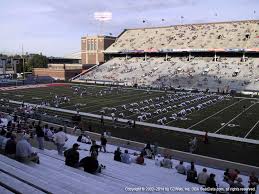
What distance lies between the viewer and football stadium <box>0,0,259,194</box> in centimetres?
952

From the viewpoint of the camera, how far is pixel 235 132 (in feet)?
83.6

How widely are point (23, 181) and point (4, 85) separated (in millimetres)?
56434


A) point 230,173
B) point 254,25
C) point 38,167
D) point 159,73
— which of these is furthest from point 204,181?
point 254,25

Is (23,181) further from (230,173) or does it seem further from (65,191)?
(230,173)

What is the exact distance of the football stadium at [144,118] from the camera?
9.52 meters

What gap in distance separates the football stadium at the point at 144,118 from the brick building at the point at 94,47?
25 centimetres

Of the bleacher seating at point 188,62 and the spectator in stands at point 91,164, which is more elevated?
the bleacher seating at point 188,62

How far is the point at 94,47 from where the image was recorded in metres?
88.2

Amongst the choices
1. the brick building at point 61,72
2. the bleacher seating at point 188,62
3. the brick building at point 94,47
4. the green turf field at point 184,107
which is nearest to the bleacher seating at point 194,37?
the bleacher seating at point 188,62

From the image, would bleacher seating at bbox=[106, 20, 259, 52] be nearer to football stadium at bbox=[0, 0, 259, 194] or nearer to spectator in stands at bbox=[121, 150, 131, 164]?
football stadium at bbox=[0, 0, 259, 194]

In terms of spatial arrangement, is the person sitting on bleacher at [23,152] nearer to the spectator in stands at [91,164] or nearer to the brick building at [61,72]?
the spectator in stands at [91,164]

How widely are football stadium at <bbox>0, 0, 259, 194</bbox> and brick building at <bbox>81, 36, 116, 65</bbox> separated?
0.83 ft

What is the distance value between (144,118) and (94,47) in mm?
60543

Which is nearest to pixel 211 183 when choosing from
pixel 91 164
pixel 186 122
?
pixel 91 164
